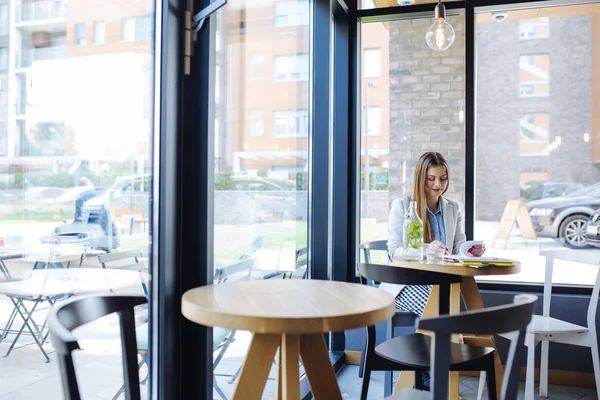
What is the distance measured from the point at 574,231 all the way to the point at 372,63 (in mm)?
1859

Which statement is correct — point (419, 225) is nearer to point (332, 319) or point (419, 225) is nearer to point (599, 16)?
point (332, 319)

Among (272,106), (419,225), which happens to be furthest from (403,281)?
(272,106)

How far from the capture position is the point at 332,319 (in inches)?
56.7

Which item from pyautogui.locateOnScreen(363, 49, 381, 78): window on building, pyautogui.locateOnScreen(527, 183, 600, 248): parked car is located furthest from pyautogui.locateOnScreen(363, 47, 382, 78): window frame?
pyautogui.locateOnScreen(527, 183, 600, 248): parked car

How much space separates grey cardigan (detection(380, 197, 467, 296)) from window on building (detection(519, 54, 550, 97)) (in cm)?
116

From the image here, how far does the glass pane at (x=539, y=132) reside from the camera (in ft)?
12.4

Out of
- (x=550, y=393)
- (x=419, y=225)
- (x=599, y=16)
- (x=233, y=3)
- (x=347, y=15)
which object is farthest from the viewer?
(x=347, y=15)

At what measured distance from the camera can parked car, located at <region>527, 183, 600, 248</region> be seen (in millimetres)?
3746

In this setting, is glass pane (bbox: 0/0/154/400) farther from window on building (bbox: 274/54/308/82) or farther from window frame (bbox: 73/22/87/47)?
window on building (bbox: 274/54/308/82)

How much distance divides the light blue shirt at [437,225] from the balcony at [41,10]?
234 cm

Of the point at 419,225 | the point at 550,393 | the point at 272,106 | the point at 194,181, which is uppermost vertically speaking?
the point at 272,106

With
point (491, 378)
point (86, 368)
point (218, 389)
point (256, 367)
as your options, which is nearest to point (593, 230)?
point (491, 378)

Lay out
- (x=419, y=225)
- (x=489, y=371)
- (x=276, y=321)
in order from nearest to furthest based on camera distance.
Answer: (x=276, y=321) < (x=489, y=371) < (x=419, y=225)

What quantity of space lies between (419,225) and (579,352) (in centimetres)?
159
